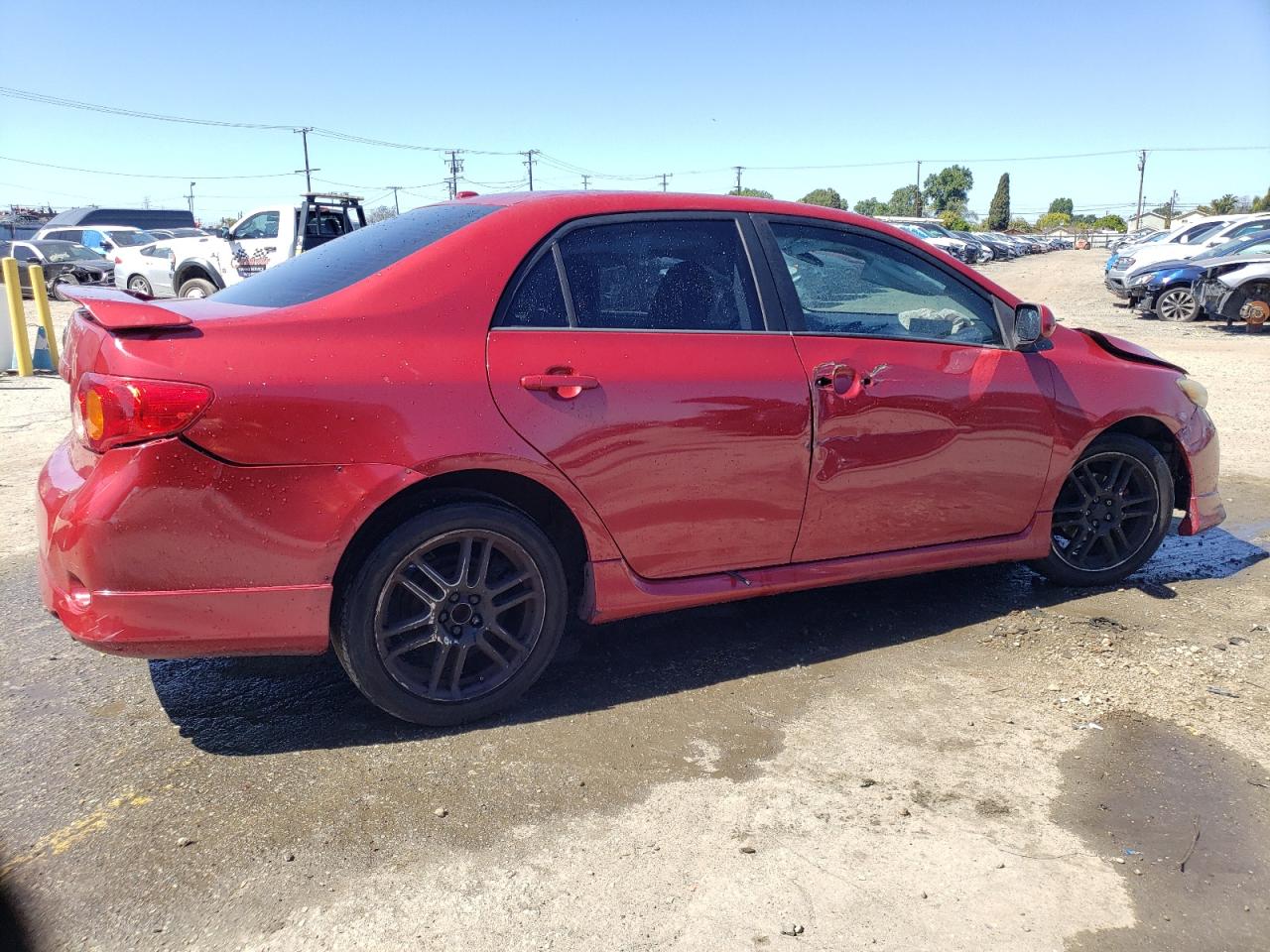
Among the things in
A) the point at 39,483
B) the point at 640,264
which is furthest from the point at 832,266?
the point at 39,483

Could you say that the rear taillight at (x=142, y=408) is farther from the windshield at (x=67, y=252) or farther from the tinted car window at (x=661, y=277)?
the windshield at (x=67, y=252)

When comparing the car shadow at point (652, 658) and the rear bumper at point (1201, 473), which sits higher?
the rear bumper at point (1201, 473)

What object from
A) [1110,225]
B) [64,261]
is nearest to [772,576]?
[64,261]

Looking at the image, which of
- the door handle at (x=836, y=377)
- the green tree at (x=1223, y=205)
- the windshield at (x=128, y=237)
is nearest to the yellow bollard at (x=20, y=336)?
the door handle at (x=836, y=377)

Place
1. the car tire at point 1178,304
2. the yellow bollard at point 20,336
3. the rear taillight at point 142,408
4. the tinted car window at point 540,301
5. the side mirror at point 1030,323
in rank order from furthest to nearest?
the car tire at point 1178,304
the yellow bollard at point 20,336
the side mirror at point 1030,323
the tinted car window at point 540,301
the rear taillight at point 142,408

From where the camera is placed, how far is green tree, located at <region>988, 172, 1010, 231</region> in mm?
124000

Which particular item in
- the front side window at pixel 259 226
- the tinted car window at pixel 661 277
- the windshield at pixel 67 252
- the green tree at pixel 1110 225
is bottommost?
the tinted car window at pixel 661 277

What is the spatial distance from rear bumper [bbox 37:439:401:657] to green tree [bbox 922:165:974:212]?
12463 centimetres

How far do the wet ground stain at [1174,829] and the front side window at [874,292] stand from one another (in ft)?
5.37

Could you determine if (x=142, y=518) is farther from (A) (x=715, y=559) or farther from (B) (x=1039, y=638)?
(B) (x=1039, y=638)

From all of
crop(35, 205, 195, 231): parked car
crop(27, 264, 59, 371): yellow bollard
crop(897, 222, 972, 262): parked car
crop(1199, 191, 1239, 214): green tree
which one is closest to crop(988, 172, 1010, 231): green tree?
crop(1199, 191, 1239, 214): green tree

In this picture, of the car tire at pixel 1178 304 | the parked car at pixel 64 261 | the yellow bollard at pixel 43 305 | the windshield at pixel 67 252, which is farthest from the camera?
the windshield at pixel 67 252

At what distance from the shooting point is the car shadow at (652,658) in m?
3.35

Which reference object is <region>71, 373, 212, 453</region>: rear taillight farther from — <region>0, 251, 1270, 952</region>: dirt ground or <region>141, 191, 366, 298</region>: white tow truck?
<region>141, 191, 366, 298</region>: white tow truck
